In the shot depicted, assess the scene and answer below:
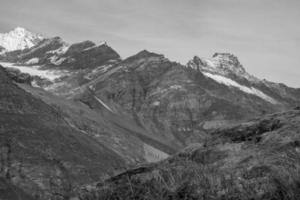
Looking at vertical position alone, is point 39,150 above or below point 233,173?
below

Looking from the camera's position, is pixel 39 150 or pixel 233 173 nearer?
pixel 233 173

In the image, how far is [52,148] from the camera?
110 meters

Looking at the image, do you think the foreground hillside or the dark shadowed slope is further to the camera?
the dark shadowed slope

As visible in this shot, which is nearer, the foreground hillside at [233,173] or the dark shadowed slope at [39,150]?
the foreground hillside at [233,173]

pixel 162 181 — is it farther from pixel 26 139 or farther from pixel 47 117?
pixel 47 117

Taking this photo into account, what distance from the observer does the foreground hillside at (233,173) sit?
5.81 metres

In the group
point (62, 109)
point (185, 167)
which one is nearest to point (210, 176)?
point (185, 167)

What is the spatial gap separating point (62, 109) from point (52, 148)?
259ft

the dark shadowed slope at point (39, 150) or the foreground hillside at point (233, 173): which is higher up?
the foreground hillside at point (233, 173)

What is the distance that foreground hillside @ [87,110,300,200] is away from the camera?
5809 mm

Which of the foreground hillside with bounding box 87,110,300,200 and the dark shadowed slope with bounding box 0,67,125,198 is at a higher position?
the foreground hillside with bounding box 87,110,300,200

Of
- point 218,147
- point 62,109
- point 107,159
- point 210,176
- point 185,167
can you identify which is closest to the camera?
→ point 210,176

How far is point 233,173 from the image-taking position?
275 inches

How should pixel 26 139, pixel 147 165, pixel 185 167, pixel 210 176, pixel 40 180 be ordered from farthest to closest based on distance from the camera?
pixel 26 139, pixel 40 180, pixel 147 165, pixel 185 167, pixel 210 176
